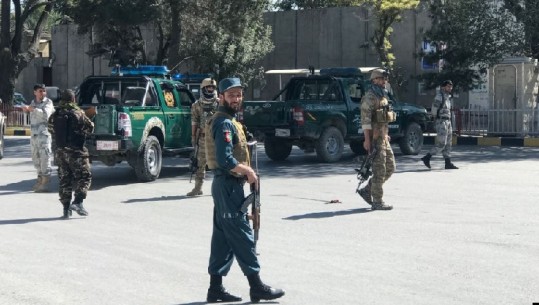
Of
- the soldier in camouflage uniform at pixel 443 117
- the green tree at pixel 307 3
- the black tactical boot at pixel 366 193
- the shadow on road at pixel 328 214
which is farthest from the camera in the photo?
the green tree at pixel 307 3

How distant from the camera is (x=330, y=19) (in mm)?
39750

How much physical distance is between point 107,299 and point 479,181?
34.3 ft

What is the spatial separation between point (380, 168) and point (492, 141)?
49.0 ft

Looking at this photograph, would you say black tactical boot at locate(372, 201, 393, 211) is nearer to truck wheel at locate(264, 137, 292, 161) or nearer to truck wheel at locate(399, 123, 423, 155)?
truck wheel at locate(264, 137, 292, 161)

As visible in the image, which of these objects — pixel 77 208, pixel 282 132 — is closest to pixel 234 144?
pixel 77 208

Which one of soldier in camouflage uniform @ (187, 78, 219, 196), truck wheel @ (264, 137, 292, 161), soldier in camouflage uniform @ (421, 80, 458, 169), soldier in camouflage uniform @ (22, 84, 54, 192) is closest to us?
soldier in camouflage uniform @ (187, 78, 219, 196)

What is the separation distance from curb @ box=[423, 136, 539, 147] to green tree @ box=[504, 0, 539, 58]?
3068mm

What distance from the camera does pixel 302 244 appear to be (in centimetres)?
1056

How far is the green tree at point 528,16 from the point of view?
27062 mm

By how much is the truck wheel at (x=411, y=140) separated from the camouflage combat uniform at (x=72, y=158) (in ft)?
37.2

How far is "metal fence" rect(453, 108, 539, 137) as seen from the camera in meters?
27.5

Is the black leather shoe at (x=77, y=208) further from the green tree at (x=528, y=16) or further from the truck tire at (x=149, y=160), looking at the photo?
the green tree at (x=528, y=16)

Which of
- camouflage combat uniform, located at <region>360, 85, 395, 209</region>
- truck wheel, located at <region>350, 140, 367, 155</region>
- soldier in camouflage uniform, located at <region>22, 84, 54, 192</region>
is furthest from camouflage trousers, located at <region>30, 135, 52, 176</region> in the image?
truck wheel, located at <region>350, 140, 367, 155</region>

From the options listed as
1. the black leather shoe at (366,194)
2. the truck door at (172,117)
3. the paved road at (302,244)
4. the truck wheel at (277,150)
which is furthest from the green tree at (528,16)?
the black leather shoe at (366,194)
